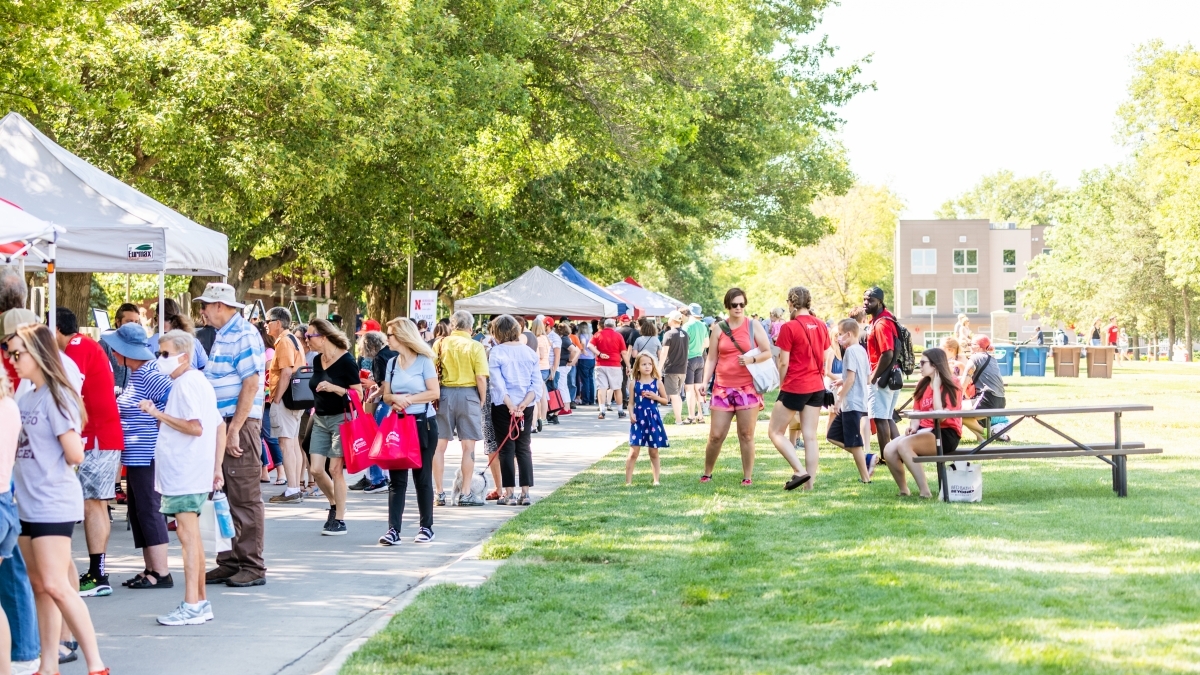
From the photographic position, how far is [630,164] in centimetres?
3128

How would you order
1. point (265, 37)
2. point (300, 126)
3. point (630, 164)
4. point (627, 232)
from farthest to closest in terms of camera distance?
point (627, 232)
point (630, 164)
point (300, 126)
point (265, 37)

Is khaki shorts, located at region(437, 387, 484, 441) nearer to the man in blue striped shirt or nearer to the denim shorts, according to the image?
the man in blue striped shirt

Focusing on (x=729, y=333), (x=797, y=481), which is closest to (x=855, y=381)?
(x=797, y=481)

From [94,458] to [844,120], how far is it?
126 ft

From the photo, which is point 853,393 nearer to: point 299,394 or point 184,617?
point 299,394

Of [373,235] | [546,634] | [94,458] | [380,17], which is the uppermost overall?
[380,17]

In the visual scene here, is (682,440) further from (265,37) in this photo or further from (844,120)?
(844,120)

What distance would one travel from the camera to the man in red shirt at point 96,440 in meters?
7.52

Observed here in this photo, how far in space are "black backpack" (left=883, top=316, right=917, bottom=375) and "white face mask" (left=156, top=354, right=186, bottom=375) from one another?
289 inches

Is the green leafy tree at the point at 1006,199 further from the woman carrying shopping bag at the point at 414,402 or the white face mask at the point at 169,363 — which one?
the white face mask at the point at 169,363

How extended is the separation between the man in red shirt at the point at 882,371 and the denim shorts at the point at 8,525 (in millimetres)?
9167

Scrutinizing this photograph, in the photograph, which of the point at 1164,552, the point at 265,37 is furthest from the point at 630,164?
the point at 1164,552

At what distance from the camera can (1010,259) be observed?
100m

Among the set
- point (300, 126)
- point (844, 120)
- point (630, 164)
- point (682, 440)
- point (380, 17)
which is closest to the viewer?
point (682, 440)
